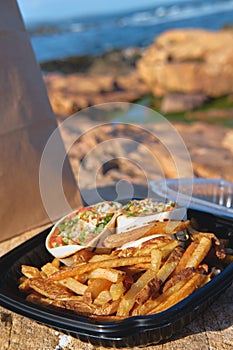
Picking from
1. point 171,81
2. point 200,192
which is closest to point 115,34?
point 171,81

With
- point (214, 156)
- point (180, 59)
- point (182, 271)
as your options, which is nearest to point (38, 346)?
point (182, 271)

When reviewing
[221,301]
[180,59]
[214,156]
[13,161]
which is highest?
[13,161]

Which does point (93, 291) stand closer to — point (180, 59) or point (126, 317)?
point (126, 317)

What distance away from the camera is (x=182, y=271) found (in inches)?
77.8

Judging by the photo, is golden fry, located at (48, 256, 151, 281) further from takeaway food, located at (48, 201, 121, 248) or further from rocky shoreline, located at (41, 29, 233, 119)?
rocky shoreline, located at (41, 29, 233, 119)

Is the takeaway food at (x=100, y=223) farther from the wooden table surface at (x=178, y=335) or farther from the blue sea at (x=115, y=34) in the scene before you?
the blue sea at (x=115, y=34)

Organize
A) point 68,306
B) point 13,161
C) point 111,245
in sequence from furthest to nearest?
point 13,161
point 111,245
point 68,306

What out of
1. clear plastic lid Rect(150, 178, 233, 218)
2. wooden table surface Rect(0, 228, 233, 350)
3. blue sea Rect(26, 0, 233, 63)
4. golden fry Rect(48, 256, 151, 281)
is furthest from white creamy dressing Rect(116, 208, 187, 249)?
blue sea Rect(26, 0, 233, 63)

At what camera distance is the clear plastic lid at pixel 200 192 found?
3.20 meters

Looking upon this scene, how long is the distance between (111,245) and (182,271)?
1.38ft

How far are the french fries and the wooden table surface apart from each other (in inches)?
8.1

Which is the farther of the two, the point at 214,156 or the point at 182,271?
the point at 214,156

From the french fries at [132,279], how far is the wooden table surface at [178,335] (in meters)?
0.21

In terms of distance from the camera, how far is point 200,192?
3.55 meters
